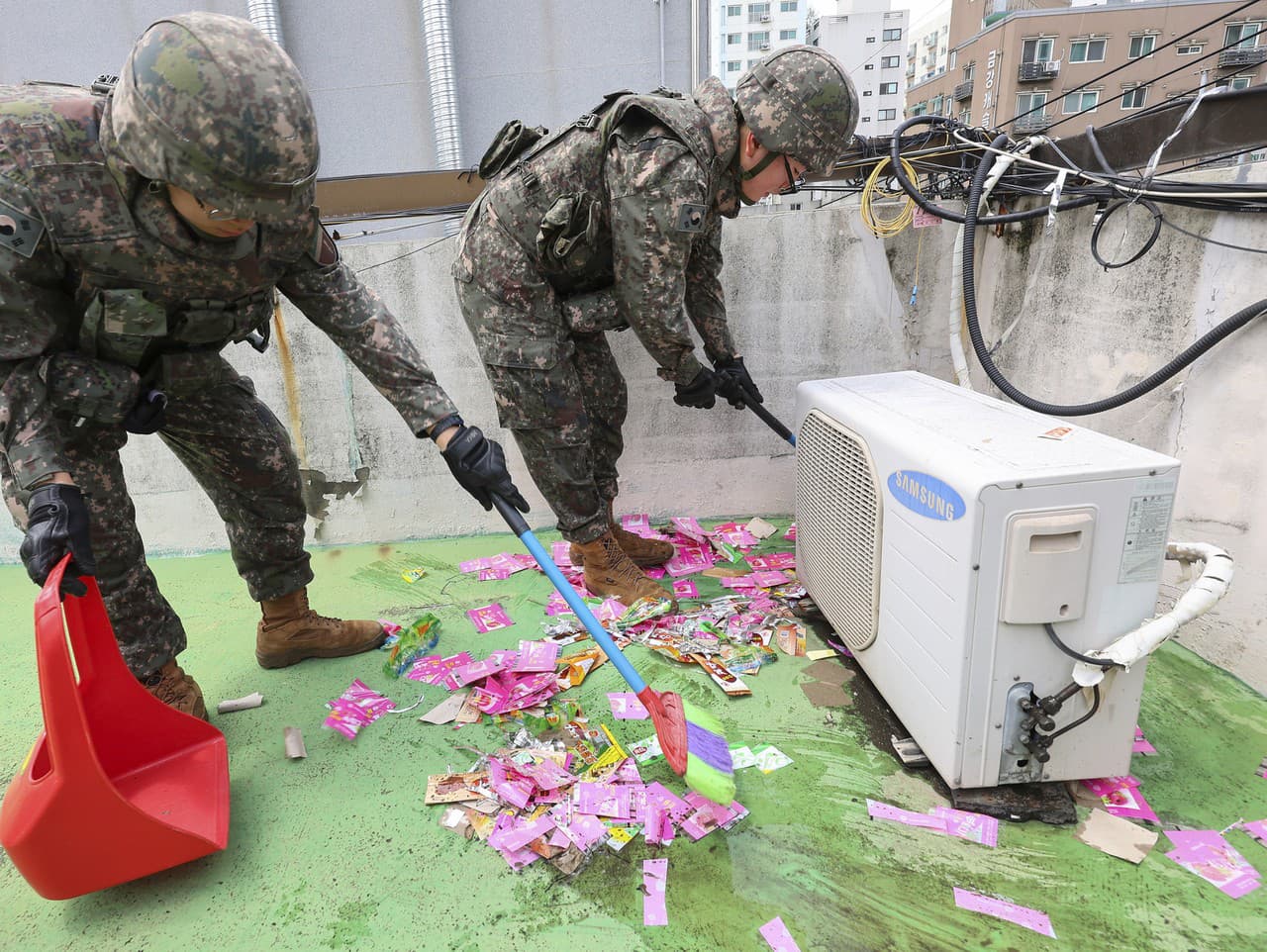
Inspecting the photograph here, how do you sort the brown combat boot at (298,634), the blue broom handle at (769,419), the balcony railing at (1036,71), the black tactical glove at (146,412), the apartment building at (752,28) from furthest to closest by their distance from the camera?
the apartment building at (752,28) → the balcony railing at (1036,71) → the blue broom handle at (769,419) → the brown combat boot at (298,634) → the black tactical glove at (146,412)

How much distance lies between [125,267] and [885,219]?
2.72 m

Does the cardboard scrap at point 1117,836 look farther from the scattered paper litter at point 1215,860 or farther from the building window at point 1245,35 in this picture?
the building window at point 1245,35

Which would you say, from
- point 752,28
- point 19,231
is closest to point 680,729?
point 19,231

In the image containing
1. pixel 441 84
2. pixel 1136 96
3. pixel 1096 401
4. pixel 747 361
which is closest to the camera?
pixel 1096 401

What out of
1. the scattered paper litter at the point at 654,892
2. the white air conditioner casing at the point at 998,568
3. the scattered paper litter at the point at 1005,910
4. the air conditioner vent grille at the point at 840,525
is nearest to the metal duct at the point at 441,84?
the air conditioner vent grille at the point at 840,525

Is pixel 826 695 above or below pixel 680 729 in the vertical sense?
below

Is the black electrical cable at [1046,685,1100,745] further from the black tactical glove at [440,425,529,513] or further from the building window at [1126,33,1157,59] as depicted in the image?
the building window at [1126,33,1157,59]

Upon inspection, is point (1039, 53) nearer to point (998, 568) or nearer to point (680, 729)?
point (998, 568)

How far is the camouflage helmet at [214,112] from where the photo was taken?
1.26 m

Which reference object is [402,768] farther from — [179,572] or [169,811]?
[179,572]

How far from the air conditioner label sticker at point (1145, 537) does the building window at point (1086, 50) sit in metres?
29.3

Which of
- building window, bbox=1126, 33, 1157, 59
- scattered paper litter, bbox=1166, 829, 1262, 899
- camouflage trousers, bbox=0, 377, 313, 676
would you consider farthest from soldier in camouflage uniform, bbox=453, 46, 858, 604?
building window, bbox=1126, 33, 1157, 59

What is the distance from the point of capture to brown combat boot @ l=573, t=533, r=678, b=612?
8.30 feet

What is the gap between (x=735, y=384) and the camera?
103 inches
